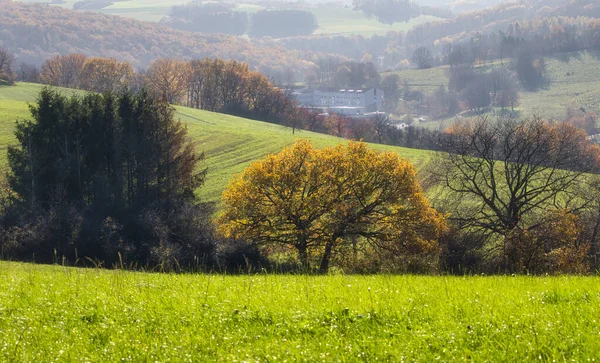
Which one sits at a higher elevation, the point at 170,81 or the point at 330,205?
the point at 170,81

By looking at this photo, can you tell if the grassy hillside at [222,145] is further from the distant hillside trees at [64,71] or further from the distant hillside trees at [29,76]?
the distant hillside trees at [29,76]

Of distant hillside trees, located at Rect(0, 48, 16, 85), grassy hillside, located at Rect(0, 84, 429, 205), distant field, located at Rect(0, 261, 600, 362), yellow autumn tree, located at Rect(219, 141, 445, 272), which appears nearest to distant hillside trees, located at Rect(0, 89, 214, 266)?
yellow autumn tree, located at Rect(219, 141, 445, 272)

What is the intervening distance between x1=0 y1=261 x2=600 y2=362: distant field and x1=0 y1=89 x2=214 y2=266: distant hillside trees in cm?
3065

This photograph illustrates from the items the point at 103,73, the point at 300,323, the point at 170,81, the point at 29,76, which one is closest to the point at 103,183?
the point at 300,323

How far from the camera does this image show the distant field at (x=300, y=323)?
6.83 metres

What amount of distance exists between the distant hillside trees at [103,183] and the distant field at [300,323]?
3065 centimetres

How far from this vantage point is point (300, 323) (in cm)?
770

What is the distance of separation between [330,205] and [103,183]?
1994cm

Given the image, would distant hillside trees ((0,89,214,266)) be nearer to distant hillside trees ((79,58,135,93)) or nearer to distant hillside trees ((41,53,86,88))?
distant hillside trees ((79,58,135,93))

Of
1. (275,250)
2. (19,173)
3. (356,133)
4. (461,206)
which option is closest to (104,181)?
(19,173)

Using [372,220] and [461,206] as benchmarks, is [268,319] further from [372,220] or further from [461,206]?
[461,206]

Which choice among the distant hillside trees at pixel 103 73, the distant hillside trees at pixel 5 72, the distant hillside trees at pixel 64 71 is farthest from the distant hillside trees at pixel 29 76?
the distant hillside trees at pixel 5 72

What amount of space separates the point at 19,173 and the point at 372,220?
1114 inches

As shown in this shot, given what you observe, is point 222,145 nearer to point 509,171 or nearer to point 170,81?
point 509,171
